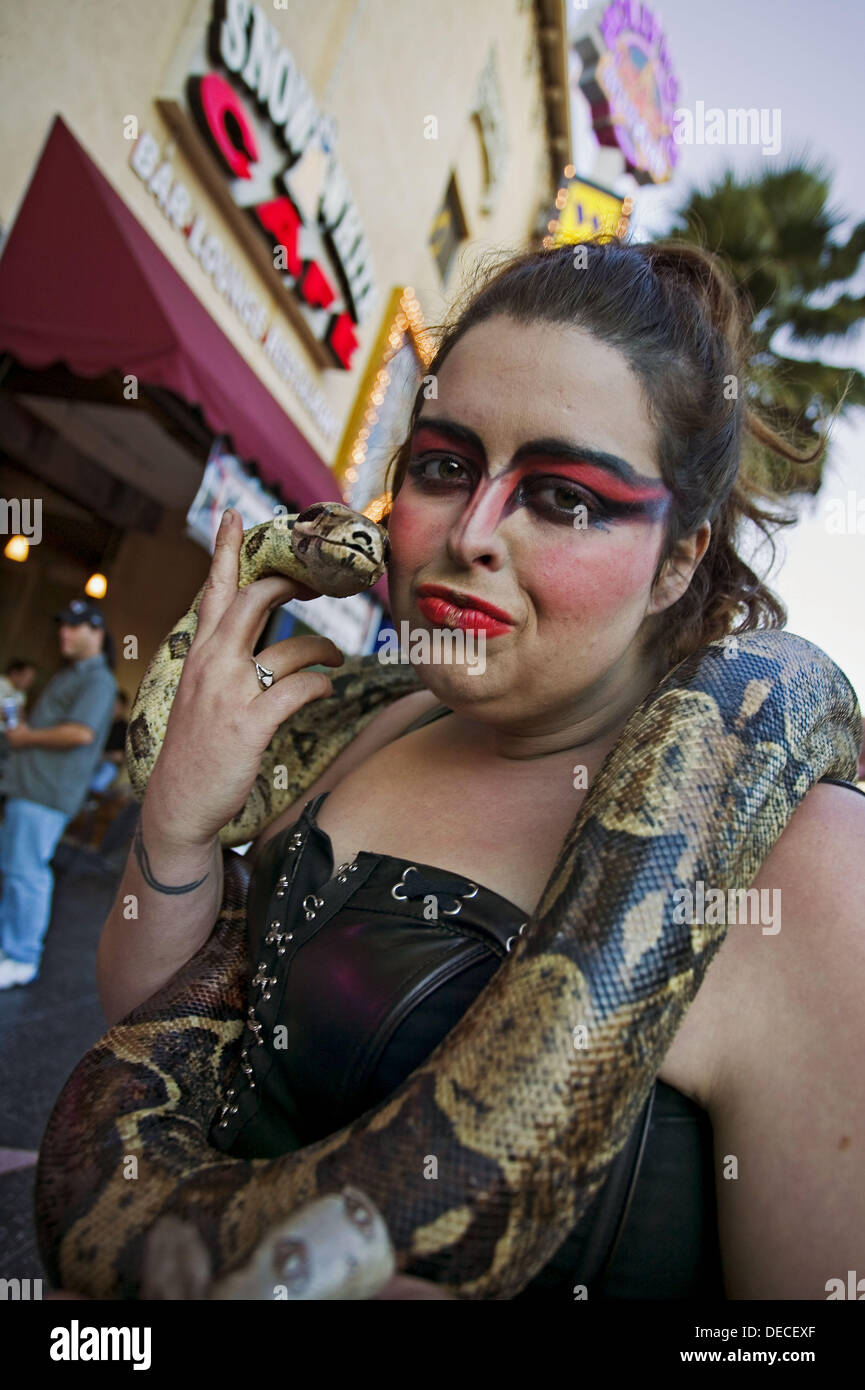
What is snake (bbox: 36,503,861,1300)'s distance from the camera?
0.91 metres

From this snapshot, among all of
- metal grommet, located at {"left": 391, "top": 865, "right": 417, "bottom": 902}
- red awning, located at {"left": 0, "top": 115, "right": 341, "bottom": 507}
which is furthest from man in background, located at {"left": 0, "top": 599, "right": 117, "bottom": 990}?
metal grommet, located at {"left": 391, "top": 865, "right": 417, "bottom": 902}

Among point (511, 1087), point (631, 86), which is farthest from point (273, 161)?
point (631, 86)

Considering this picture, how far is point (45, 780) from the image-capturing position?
4.78 meters

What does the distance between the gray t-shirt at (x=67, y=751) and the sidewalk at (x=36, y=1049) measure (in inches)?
39.2

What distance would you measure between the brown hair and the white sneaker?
163 inches

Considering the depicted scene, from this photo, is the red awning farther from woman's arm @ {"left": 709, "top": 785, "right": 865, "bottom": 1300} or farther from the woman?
woman's arm @ {"left": 709, "top": 785, "right": 865, "bottom": 1300}

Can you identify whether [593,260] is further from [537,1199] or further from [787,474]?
[537,1199]

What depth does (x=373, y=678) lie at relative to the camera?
205cm

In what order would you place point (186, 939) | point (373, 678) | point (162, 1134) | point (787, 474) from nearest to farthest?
1. point (162, 1134)
2. point (186, 939)
3. point (787, 474)
4. point (373, 678)

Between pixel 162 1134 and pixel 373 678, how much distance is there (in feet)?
3.60

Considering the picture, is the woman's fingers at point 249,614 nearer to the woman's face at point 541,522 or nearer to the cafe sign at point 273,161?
the woman's face at point 541,522

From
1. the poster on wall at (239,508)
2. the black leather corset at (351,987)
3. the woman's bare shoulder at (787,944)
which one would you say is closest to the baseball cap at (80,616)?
the poster on wall at (239,508)

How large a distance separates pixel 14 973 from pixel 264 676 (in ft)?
13.2
